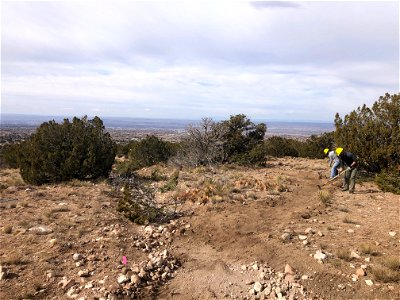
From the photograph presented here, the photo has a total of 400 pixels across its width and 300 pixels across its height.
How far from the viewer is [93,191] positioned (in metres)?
10.4

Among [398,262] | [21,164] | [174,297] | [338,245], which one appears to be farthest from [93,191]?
[398,262]

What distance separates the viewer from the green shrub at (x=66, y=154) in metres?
11.8

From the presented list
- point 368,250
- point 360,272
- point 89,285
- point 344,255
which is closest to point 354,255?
point 344,255

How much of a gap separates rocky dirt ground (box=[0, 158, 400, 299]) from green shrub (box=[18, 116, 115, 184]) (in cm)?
192

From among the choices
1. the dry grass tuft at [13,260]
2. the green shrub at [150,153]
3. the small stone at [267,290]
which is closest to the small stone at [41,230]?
the dry grass tuft at [13,260]

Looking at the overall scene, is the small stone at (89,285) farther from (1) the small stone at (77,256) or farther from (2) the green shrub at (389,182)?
(2) the green shrub at (389,182)

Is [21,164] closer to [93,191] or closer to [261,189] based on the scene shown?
[93,191]

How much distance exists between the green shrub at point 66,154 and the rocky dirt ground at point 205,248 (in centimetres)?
192

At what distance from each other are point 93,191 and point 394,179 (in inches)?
377

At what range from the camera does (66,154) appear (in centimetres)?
1220

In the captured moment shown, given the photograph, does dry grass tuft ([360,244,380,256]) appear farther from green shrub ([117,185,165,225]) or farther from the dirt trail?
green shrub ([117,185,165,225])

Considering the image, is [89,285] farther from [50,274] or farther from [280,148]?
[280,148]

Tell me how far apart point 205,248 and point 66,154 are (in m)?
7.81

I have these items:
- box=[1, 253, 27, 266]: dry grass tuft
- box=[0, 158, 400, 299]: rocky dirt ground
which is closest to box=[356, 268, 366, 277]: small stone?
box=[0, 158, 400, 299]: rocky dirt ground
